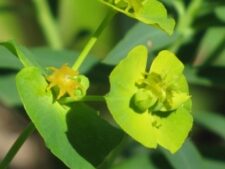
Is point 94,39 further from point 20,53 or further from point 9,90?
point 9,90

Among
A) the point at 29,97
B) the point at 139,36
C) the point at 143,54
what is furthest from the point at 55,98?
the point at 139,36

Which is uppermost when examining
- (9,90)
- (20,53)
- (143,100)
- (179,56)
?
(20,53)

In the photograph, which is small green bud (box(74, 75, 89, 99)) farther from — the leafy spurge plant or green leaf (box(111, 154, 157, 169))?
green leaf (box(111, 154, 157, 169))

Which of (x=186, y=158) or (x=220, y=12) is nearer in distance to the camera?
(x=186, y=158)

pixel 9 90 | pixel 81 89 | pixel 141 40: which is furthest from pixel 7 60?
pixel 81 89

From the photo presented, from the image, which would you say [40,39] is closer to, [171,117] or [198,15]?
[198,15]

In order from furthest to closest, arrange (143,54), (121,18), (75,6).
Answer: (75,6)
(121,18)
(143,54)

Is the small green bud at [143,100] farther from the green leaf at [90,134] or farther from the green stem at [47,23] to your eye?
the green stem at [47,23]
